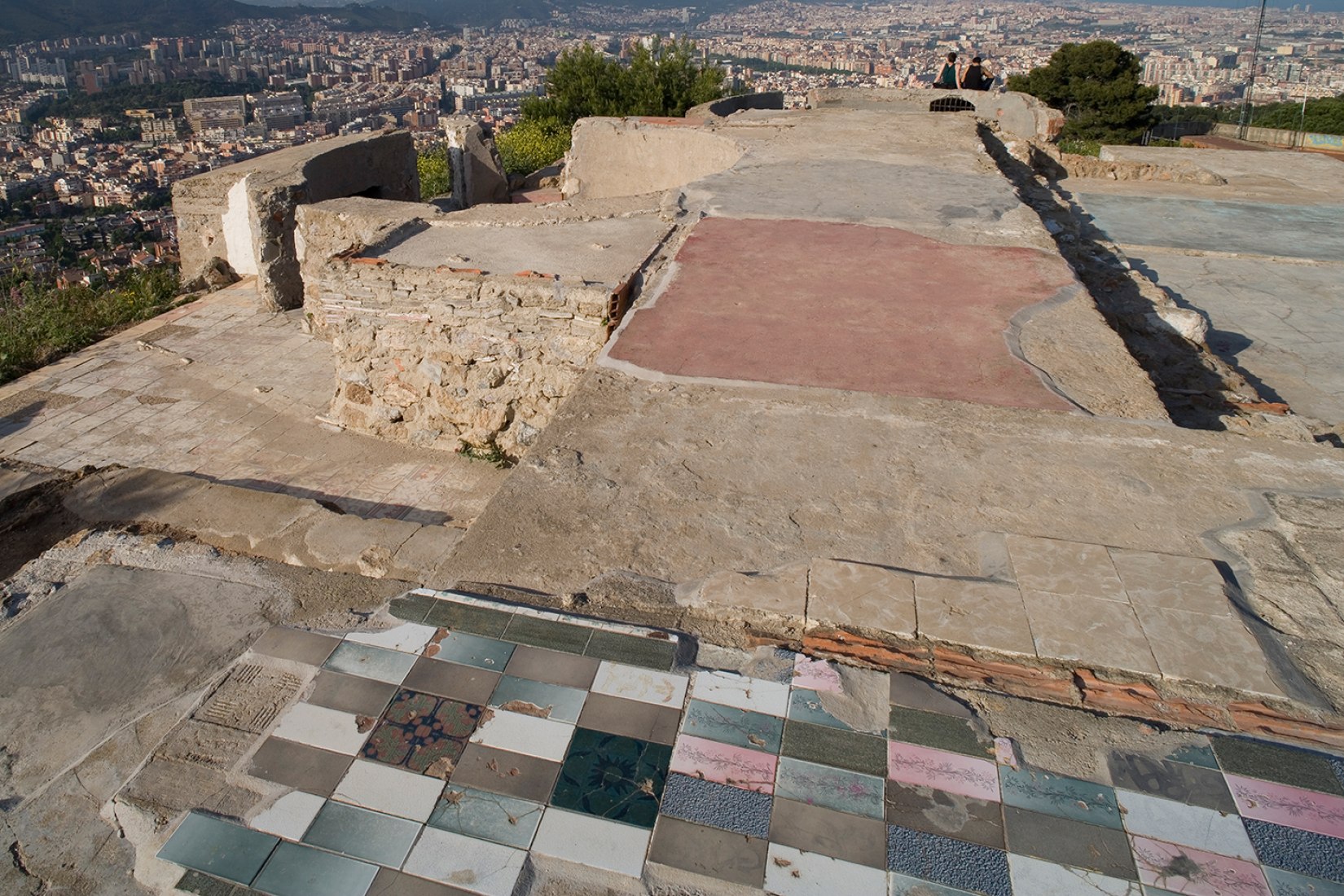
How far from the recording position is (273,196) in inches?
348

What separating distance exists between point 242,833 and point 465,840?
0.47m

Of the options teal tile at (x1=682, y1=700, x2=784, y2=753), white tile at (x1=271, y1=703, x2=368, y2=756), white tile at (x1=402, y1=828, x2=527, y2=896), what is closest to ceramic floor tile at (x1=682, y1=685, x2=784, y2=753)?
teal tile at (x1=682, y1=700, x2=784, y2=753)

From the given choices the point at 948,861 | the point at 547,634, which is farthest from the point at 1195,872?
the point at 547,634

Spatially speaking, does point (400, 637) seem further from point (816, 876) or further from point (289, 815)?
point (816, 876)

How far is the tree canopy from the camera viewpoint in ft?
78.5

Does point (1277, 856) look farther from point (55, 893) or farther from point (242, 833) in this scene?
point (55, 893)

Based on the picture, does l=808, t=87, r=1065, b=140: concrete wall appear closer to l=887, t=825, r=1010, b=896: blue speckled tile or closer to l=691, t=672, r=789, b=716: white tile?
l=691, t=672, r=789, b=716: white tile

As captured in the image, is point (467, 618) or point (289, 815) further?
point (467, 618)

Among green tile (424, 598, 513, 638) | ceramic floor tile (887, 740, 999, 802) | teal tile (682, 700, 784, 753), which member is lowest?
ceramic floor tile (887, 740, 999, 802)

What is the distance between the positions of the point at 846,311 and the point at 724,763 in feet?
10.3

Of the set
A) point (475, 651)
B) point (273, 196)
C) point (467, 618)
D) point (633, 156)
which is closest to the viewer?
point (475, 651)

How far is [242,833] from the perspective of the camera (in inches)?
74.2

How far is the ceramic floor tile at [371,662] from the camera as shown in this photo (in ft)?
7.47

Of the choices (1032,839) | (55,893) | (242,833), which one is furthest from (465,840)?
(1032,839)
